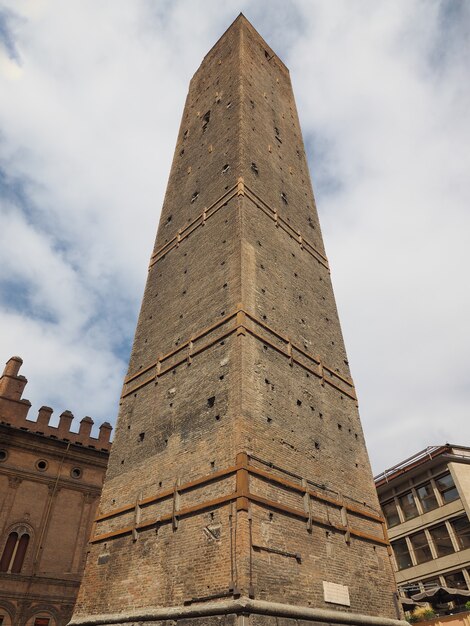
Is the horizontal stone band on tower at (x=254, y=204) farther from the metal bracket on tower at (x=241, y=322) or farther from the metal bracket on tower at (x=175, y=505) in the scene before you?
the metal bracket on tower at (x=175, y=505)

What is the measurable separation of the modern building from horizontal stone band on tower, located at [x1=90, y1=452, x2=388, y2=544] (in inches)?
439

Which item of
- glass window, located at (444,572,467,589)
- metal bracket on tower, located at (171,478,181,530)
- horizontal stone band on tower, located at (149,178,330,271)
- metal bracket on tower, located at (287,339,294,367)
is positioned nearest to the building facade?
horizontal stone band on tower, located at (149,178,330,271)

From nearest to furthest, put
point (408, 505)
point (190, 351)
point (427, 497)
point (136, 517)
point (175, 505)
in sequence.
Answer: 1. point (175, 505)
2. point (136, 517)
3. point (190, 351)
4. point (427, 497)
5. point (408, 505)

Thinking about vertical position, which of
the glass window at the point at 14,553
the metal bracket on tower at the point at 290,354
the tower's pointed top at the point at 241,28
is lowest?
the glass window at the point at 14,553

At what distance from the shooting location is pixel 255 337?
1131cm

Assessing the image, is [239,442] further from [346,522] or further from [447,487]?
[447,487]

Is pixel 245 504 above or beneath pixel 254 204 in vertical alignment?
beneath

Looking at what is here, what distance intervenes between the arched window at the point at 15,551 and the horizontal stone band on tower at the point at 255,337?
10.2 m

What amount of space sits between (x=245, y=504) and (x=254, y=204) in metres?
9.89

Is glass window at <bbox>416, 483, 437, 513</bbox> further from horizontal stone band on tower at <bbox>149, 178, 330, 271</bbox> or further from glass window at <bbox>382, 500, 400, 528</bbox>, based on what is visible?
horizontal stone band on tower at <bbox>149, 178, 330, 271</bbox>

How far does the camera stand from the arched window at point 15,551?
60.6 ft

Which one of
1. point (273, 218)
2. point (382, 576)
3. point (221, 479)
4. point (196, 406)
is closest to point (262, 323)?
point (196, 406)

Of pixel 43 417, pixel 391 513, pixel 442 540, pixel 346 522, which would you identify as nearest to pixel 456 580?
pixel 442 540

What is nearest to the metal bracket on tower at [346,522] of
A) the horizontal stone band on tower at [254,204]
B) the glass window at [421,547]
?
the horizontal stone band on tower at [254,204]
